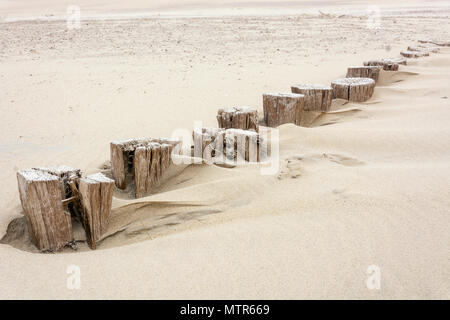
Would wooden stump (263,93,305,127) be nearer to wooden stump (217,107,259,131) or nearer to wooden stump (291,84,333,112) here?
wooden stump (291,84,333,112)

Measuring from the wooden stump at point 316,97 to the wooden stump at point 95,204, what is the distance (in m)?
3.00

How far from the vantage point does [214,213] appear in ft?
8.07

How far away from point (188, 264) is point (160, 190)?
37.1 inches

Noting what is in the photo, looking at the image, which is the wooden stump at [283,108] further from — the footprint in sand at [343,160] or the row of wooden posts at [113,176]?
the footprint in sand at [343,160]

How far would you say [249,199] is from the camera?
8.39 feet

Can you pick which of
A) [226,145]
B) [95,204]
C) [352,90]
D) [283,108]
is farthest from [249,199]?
[352,90]

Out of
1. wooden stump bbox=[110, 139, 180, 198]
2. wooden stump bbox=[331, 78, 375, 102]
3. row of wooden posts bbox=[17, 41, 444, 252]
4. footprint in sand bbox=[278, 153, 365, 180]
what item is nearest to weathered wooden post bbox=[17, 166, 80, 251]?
row of wooden posts bbox=[17, 41, 444, 252]

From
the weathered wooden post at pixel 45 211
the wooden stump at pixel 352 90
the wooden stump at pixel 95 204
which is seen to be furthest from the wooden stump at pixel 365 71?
the weathered wooden post at pixel 45 211

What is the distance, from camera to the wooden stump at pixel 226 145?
3.08m

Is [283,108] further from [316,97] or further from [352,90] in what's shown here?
[352,90]

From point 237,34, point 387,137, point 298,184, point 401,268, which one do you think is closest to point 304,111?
point 387,137

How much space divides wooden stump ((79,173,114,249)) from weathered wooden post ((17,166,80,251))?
10 centimetres
